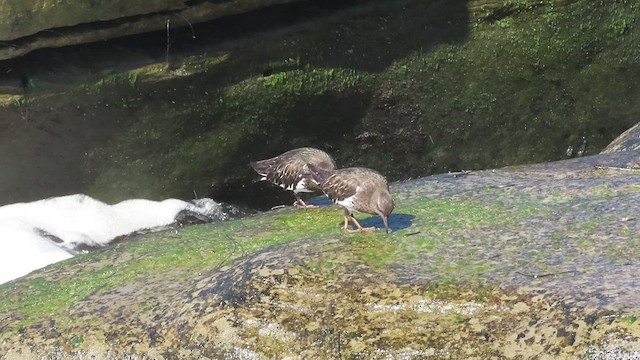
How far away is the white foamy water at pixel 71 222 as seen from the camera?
44.0ft

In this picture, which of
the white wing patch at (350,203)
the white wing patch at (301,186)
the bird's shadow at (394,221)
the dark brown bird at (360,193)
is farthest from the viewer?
the white wing patch at (301,186)

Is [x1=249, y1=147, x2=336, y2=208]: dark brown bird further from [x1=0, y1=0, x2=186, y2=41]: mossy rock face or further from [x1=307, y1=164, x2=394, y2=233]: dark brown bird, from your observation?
[x1=0, y1=0, x2=186, y2=41]: mossy rock face

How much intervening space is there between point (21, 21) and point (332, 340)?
7453 mm

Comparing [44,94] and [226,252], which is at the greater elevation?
[44,94]

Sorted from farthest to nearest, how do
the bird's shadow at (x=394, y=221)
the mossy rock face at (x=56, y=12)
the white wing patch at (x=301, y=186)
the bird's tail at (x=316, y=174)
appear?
the mossy rock face at (x=56, y=12) < the white wing patch at (x=301, y=186) < the bird's tail at (x=316, y=174) < the bird's shadow at (x=394, y=221)

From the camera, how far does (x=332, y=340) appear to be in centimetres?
806

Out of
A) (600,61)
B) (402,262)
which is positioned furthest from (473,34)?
(402,262)

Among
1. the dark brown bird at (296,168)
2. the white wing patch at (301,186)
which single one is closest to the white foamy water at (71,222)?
the dark brown bird at (296,168)

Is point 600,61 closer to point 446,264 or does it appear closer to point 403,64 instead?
point 403,64

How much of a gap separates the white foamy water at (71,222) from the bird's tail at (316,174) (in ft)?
10.7

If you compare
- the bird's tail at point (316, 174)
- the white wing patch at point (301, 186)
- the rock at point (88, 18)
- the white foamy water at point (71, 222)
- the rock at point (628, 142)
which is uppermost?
the rock at point (88, 18)

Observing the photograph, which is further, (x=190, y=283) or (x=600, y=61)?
(x=600, y=61)

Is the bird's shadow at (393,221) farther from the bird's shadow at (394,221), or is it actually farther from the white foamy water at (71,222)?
the white foamy water at (71,222)

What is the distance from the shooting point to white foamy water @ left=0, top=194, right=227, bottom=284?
13.4 metres
